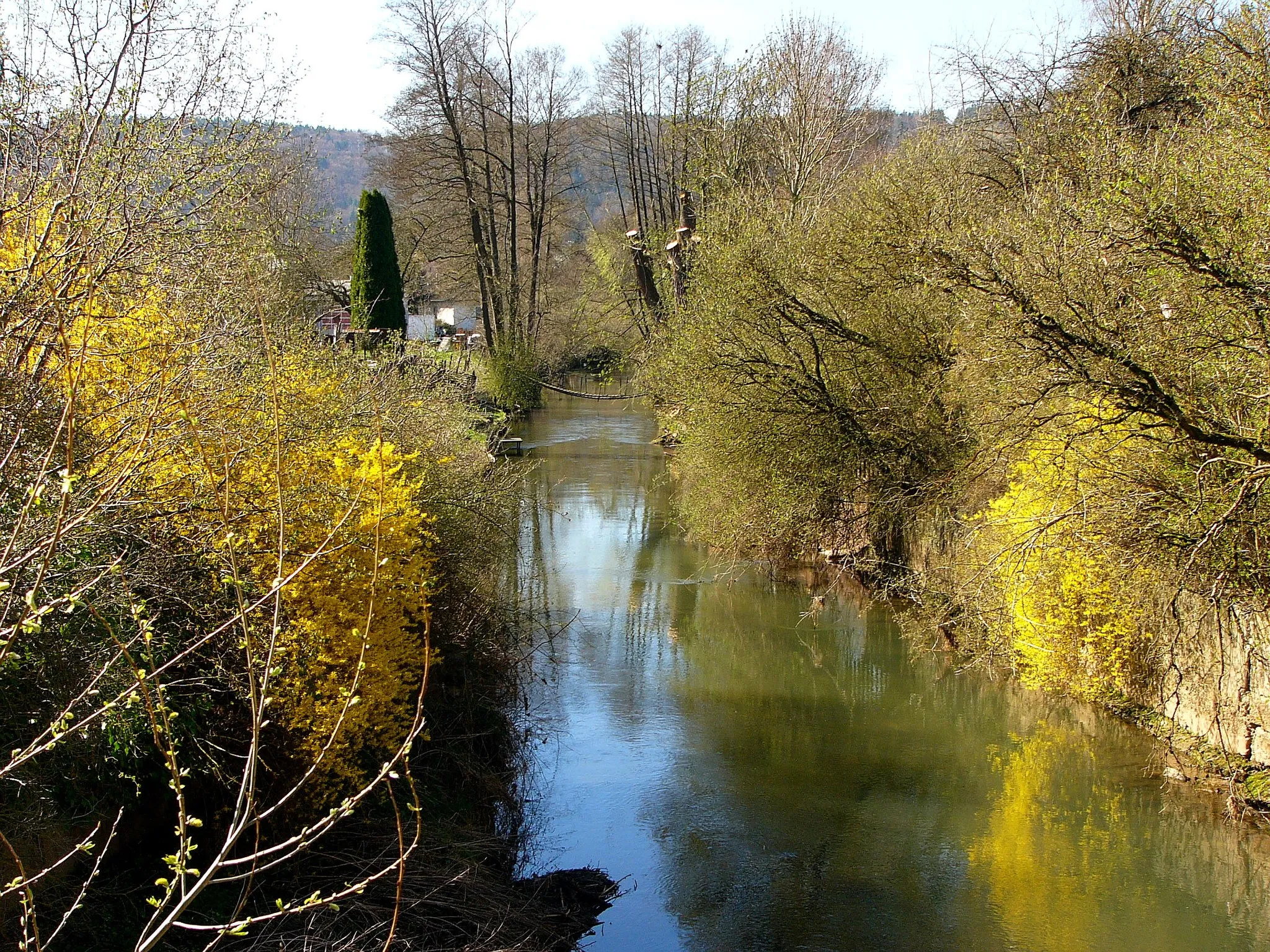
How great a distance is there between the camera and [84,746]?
5508mm

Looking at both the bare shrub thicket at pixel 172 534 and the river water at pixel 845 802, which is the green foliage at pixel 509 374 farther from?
the bare shrub thicket at pixel 172 534

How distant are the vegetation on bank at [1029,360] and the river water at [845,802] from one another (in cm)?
94

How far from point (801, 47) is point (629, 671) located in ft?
47.0

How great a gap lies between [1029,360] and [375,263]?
16.3 metres

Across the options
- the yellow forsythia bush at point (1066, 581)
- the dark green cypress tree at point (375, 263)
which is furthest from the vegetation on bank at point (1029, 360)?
the dark green cypress tree at point (375, 263)

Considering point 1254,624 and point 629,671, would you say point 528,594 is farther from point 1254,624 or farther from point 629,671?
point 1254,624

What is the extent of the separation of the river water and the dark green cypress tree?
9418mm

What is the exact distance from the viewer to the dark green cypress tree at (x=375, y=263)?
21844 mm

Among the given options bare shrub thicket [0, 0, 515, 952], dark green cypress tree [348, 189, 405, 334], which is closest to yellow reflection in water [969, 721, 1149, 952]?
bare shrub thicket [0, 0, 515, 952]

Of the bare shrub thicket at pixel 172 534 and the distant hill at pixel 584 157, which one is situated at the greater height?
the distant hill at pixel 584 157

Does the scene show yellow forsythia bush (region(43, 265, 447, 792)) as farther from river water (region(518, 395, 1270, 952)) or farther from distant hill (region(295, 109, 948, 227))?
distant hill (region(295, 109, 948, 227))

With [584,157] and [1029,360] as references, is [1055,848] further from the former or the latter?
[584,157]

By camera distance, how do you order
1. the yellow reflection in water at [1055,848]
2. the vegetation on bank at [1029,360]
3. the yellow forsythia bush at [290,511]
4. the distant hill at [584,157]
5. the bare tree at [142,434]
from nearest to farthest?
the bare tree at [142,434]
the yellow forsythia bush at [290,511]
the yellow reflection in water at [1055,848]
the vegetation on bank at [1029,360]
the distant hill at [584,157]

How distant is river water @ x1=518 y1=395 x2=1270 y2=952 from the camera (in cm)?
749
